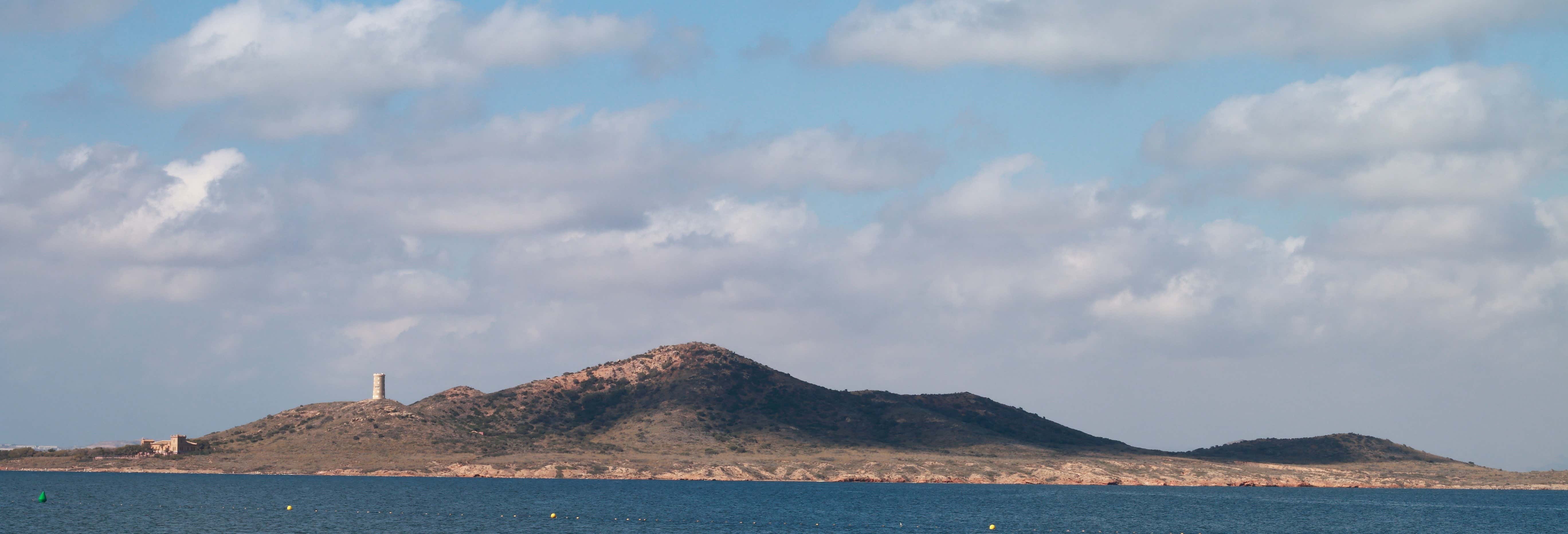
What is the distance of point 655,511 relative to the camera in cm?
13938

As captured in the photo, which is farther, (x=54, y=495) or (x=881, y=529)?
(x=54, y=495)

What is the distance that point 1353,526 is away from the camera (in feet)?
467

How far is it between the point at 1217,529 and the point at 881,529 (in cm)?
3617

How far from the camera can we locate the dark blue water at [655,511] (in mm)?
116750

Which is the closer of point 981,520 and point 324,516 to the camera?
point 324,516

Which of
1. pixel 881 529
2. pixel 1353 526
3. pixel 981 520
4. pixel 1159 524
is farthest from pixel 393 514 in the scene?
pixel 1353 526

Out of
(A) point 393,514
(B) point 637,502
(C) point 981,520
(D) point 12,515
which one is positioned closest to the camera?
(D) point 12,515

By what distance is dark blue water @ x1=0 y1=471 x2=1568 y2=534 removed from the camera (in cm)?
11675

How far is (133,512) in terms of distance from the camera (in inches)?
4860

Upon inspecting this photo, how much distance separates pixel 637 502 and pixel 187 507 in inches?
1938

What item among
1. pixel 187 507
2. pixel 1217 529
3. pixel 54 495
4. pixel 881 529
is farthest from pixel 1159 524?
pixel 54 495

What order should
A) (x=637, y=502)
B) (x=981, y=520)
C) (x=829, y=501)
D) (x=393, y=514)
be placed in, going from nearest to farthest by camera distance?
1. (x=393, y=514)
2. (x=981, y=520)
3. (x=637, y=502)
4. (x=829, y=501)

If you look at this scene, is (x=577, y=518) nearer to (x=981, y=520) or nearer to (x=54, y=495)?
(x=981, y=520)

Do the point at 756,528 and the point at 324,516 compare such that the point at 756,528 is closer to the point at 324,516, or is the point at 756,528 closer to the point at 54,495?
the point at 324,516
